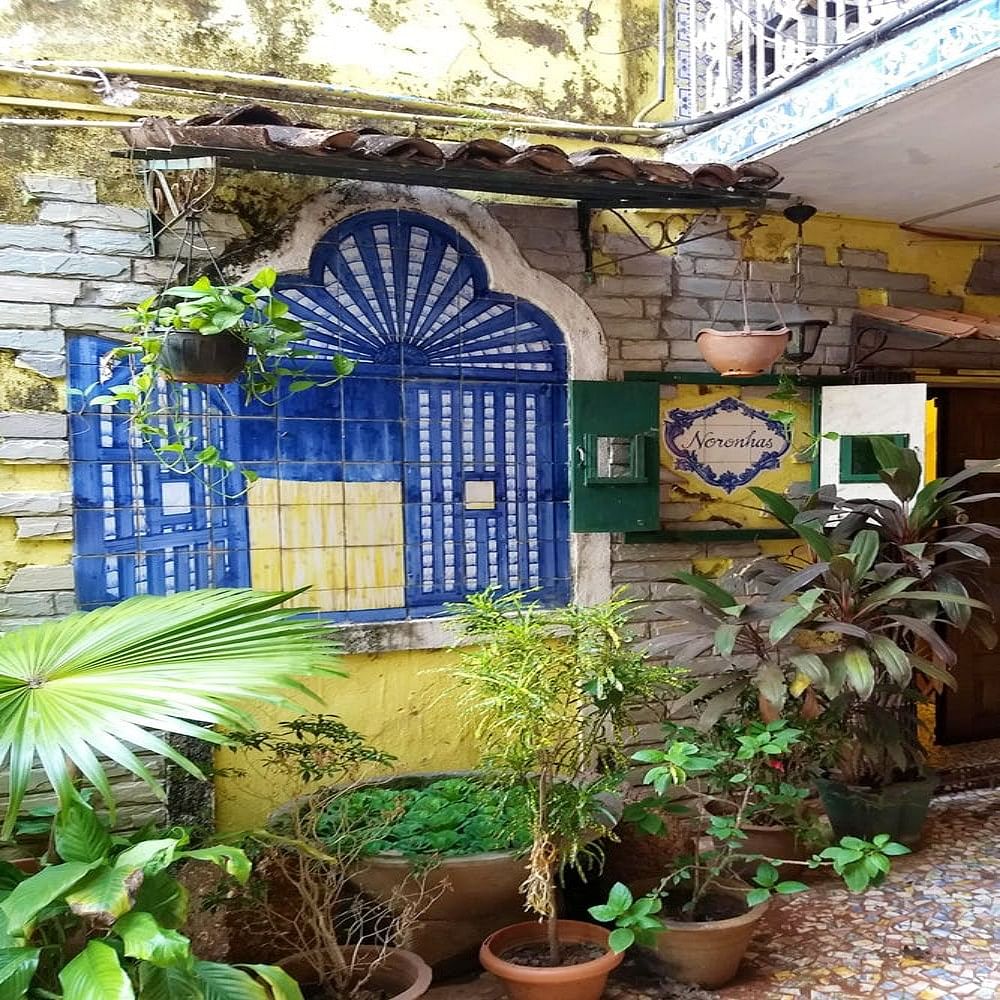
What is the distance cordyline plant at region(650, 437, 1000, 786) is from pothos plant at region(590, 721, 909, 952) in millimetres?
259

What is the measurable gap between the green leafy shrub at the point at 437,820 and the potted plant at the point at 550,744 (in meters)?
0.10

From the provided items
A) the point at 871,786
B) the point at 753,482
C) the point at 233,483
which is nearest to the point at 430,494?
the point at 233,483

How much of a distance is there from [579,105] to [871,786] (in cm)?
298

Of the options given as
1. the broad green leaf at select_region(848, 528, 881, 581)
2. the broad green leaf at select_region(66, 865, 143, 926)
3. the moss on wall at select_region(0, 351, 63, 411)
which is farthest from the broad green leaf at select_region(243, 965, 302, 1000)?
the broad green leaf at select_region(848, 528, 881, 581)

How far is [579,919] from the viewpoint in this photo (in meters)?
3.19

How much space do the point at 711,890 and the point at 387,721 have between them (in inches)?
51.7

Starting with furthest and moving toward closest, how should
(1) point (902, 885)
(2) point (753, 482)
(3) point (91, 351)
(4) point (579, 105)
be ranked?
(2) point (753, 482), (4) point (579, 105), (1) point (902, 885), (3) point (91, 351)

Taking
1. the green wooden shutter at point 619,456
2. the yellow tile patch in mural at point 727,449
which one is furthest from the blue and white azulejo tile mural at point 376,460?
the yellow tile patch in mural at point 727,449

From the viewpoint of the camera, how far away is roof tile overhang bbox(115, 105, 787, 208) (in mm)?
2707

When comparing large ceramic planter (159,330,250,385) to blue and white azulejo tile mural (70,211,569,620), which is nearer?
large ceramic planter (159,330,250,385)

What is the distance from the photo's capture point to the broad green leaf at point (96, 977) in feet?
5.83

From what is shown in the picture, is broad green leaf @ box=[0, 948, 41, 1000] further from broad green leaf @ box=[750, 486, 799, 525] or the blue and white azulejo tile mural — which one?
broad green leaf @ box=[750, 486, 799, 525]

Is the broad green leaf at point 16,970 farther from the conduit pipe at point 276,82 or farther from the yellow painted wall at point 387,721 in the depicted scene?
the conduit pipe at point 276,82

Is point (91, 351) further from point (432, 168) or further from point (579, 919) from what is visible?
point (579, 919)
